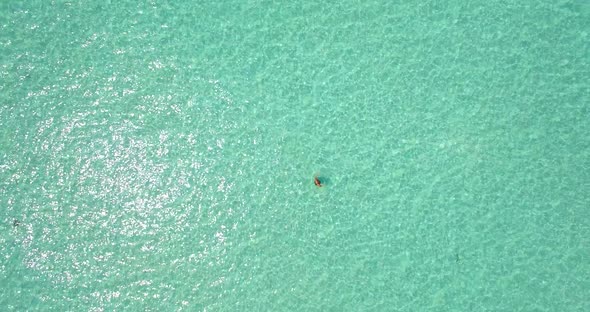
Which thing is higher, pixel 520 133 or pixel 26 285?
pixel 520 133

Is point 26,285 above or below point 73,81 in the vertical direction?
below

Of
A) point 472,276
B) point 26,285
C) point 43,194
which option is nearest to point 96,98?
point 43,194

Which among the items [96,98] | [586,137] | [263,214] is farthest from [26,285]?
[586,137]

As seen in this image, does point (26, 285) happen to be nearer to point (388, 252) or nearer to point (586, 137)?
point (388, 252)

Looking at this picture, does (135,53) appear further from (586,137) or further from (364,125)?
(586,137)

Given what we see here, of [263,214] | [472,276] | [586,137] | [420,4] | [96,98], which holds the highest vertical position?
[420,4]

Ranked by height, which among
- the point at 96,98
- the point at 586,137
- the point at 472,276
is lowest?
the point at 472,276
